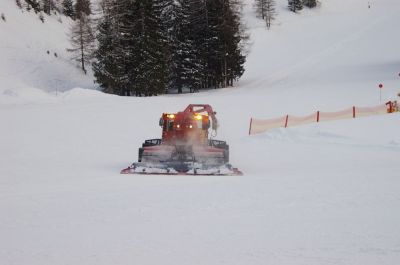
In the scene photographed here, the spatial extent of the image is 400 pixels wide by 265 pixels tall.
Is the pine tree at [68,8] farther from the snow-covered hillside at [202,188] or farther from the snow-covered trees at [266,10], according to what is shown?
the snow-covered trees at [266,10]

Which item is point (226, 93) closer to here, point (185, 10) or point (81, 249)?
point (185, 10)

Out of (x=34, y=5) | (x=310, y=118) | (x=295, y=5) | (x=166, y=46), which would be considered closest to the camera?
(x=310, y=118)

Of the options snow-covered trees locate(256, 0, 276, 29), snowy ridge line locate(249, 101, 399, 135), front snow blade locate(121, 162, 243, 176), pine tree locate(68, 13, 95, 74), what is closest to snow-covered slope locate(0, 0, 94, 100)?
pine tree locate(68, 13, 95, 74)

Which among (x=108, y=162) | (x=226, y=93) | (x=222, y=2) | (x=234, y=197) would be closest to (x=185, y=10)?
(x=222, y=2)

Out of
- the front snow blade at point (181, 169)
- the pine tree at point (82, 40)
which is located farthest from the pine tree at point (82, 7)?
the front snow blade at point (181, 169)

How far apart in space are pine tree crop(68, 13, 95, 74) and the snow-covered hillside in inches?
455

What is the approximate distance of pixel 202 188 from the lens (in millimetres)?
11633

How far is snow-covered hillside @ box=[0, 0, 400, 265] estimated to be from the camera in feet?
23.1

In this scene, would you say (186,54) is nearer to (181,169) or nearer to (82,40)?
(82,40)

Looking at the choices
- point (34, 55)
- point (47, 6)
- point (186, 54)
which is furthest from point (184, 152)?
point (47, 6)

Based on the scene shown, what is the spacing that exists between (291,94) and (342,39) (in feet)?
103

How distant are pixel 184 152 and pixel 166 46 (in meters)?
30.6

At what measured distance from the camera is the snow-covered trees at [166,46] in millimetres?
41625

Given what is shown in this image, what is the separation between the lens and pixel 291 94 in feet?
125
